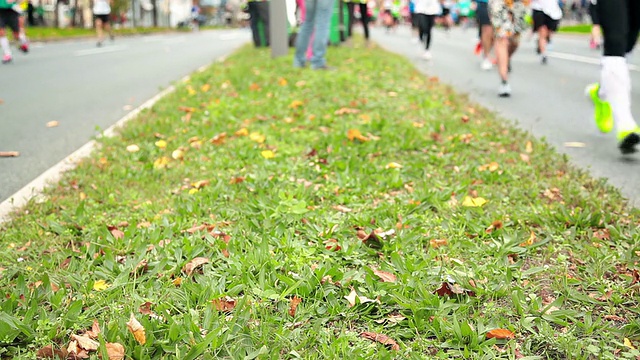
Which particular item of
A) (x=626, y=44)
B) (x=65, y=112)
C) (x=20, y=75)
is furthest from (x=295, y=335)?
(x=20, y=75)

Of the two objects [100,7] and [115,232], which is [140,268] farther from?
[100,7]

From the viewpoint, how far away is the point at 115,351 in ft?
6.59

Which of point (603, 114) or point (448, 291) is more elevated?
point (603, 114)

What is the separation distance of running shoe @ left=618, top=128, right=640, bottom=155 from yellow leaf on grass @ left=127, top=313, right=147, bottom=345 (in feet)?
12.2

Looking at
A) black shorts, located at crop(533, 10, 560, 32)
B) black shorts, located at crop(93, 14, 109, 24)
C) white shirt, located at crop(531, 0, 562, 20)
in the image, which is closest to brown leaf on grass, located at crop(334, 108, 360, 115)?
white shirt, located at crop(531, 0, 562, 20)

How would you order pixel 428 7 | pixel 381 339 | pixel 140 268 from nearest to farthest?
pixel 381 339 → pixel 140 268 → pixel 428 7

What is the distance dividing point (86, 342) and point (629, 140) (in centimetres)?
390

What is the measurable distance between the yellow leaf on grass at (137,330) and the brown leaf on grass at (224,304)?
28 centimetres

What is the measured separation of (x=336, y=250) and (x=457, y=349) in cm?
86

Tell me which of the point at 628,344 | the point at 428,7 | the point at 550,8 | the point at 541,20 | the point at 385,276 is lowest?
the point at 628,344

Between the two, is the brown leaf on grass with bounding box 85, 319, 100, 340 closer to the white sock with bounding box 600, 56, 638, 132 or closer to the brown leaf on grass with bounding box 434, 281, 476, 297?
the brown leaf on grass with bounding box 434, 281, 476, 297

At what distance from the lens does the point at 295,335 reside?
212 centimetres

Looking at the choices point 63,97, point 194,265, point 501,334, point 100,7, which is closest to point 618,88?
point 501,334

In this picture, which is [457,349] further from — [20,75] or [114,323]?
[20,75]
